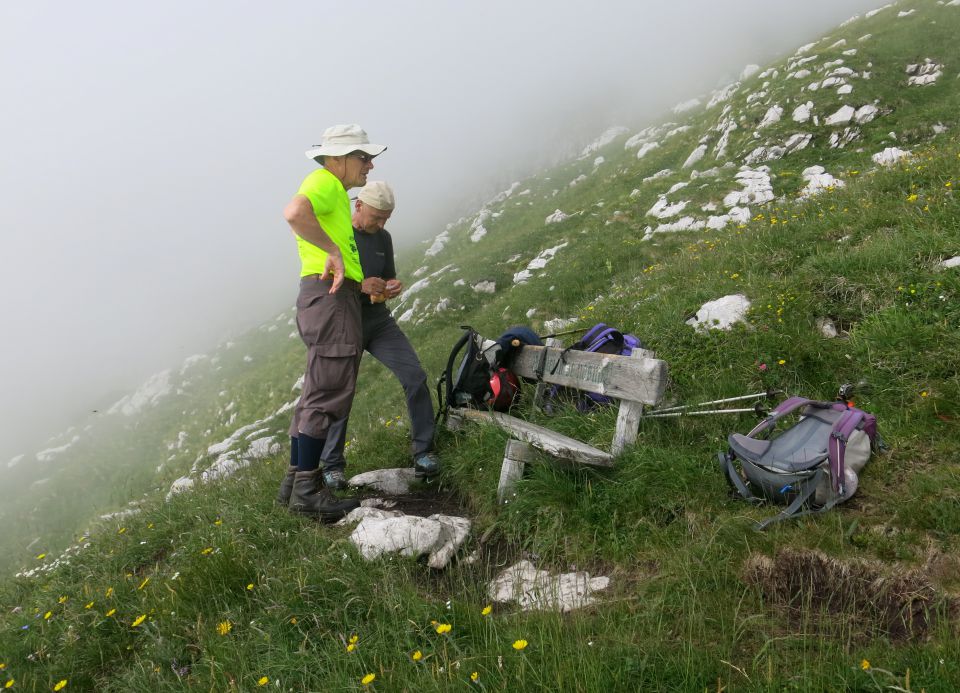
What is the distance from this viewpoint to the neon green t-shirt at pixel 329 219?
477 cm

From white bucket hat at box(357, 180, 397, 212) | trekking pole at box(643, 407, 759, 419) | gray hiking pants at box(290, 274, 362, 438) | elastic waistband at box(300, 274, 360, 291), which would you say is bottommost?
trekking pole at box(643, 407, 759, 419)

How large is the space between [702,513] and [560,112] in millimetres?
54818

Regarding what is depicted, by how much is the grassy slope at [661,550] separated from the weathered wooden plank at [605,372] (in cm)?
42

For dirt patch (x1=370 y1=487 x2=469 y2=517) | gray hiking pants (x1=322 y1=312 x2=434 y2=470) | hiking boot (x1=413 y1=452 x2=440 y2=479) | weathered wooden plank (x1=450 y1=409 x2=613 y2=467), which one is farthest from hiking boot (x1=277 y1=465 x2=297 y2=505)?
weathered wooden plank (x1=450 y1=409 x2=613 y2=467)

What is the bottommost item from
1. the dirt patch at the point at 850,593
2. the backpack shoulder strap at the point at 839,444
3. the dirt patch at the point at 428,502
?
the dirt patch at the point at 428,502

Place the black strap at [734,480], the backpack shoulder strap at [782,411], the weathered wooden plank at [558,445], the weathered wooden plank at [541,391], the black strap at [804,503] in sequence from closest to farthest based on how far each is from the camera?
the black strap at [804,503] → the black strap at [734,480] → the backpack shoulder strap at [782,411] → the weathered wooden plank at [558,445] → the weathered wooden plank at [541,391]

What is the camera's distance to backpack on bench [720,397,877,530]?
11.3 ft

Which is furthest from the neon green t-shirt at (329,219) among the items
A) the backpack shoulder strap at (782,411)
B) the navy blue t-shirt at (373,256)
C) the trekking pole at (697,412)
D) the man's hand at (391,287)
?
the backpack shoulder strap at (782,411)

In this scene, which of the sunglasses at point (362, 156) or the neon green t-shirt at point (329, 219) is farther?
the sunglasses at point (362, 156)

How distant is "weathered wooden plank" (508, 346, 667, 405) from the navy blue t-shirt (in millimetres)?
1866

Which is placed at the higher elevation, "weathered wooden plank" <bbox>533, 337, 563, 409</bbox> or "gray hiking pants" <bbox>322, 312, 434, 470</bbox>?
"gray hiking pants" <bbox>322, 312, 434, 470</bbox>

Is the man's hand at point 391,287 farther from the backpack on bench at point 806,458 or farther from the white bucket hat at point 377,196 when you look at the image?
the backpack on bench at point 806,458

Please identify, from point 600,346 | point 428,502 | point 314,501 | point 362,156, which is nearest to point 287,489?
point 314,501

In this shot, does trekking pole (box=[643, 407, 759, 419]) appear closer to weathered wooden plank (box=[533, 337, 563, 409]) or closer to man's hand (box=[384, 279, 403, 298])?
weathered wooden plank (box=[533, 337, 563, 409])
